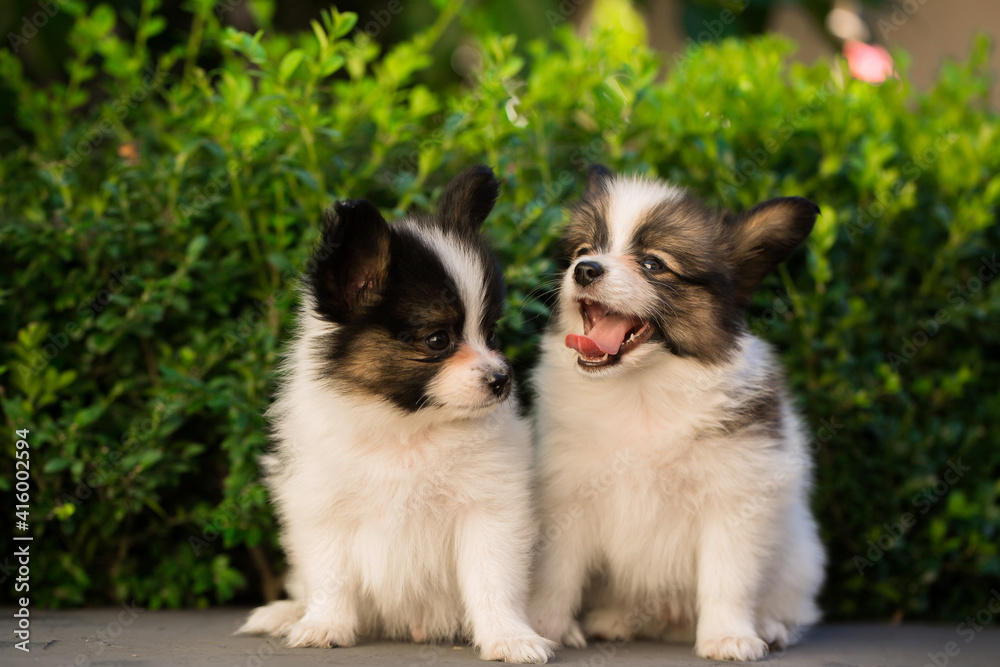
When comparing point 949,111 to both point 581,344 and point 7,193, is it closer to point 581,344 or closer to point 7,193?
point 581,344

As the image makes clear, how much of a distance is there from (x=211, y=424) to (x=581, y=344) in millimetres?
2016

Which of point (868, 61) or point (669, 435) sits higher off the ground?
point (868, 61)

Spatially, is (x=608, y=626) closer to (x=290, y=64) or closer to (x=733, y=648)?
(x=733, y=648)

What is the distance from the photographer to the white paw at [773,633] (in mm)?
3756

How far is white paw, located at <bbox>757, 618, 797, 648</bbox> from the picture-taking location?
12.3 ft

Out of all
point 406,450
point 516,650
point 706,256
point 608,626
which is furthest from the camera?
point 608,626

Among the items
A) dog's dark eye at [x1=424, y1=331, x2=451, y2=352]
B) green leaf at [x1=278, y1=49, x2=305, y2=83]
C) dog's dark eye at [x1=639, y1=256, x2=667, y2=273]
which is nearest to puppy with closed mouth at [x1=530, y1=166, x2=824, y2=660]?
dog's dark eye at [x1=639, y1=256, x2=667, y2=273]

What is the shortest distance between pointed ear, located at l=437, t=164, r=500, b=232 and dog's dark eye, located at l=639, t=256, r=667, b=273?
0.73m

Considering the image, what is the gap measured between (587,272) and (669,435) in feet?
2.53

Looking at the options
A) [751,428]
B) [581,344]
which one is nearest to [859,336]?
[751,428]

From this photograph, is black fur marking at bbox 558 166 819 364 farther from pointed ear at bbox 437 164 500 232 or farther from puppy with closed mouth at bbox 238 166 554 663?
puppy with closed mouth at bbox 238 166 554 663

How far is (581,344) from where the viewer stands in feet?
12.1

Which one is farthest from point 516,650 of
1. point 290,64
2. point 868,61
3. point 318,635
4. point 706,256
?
point 868,61

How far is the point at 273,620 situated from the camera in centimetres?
371
